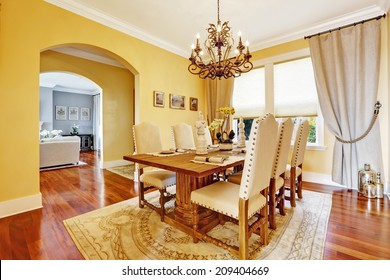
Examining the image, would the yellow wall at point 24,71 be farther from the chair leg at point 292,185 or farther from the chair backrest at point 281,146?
the chair leg at point 292,185

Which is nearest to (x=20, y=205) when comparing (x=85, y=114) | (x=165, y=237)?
(x=165, y=237)

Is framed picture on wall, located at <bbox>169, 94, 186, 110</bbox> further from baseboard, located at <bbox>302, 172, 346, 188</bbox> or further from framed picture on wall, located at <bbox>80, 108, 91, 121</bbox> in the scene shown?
framed picture on wall, located at <bbox>80, 108, 91, 121</bbox>

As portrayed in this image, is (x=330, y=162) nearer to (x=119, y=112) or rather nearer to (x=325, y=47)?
(x=325, y=47)

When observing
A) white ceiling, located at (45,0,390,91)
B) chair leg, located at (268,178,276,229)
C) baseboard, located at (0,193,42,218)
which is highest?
white ceiling, located at (45,0,390,91)

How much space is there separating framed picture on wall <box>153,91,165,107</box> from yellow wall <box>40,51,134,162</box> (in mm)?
1877

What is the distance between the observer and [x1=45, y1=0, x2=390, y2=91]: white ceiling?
2.64m

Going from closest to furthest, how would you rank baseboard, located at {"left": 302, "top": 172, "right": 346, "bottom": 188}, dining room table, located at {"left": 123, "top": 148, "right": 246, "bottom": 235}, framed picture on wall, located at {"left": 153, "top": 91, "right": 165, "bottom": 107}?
1. dining room table, located at {"left": 123, "top": 148, "right": 246, "bottom": 235}
2. baseboard, located at {"left": 302, "top": 172, "right": 346, "bottom": 188}
3. framed picture on wall, located at {"left": 153, "top": 91, "right": 165, "bottom": 107}

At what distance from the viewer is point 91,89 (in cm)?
826

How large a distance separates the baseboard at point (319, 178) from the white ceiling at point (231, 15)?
8.35 ft

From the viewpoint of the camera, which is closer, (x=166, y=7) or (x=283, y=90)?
(x=166, y=7)

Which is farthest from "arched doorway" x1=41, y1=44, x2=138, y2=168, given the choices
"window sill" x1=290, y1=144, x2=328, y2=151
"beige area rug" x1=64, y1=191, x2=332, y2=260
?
"window sill" x1=290, y1=144, x2=328, y2=151

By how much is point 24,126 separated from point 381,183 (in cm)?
486
